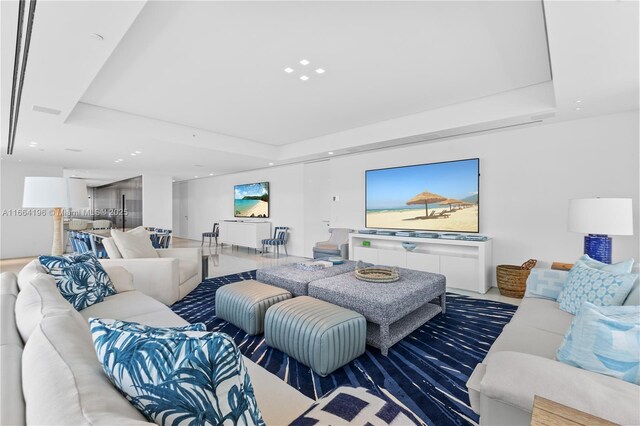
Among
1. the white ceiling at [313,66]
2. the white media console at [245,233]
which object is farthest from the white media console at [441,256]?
the white media console at [245,233]

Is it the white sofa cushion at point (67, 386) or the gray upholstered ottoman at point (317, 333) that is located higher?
the white sofa cushion at point (67, 386)

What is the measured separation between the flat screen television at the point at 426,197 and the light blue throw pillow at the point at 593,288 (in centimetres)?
247

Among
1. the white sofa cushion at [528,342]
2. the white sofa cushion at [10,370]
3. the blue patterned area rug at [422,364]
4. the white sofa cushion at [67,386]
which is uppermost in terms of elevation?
the white sofa cushion at [67,386]

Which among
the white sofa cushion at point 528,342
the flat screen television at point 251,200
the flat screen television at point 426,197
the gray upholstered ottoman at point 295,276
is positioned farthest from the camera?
the flat screen television at point 251,200

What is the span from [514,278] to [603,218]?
1.53 meters

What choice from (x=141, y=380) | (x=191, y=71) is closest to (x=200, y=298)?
(x=191, y=71)

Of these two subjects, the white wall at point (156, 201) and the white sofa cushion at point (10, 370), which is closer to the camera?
the white sofa cushion at point (10, 370)

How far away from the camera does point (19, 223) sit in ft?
24.9

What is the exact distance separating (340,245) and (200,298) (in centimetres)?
293

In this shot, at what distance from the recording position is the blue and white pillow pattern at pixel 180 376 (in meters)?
0.75

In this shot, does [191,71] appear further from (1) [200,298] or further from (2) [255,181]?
(2) [255,181]

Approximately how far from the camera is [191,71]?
3172mm

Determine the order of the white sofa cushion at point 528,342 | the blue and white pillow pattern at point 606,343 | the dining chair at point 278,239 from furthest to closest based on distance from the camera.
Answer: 1. the dining chair at point 278,239
2. the white sofa cushion at point 528,342
3. the blue and white pillow pattern at point 606,343

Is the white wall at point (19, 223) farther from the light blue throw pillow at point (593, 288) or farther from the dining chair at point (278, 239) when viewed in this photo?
the light blue throw pillow at point (593, 288)
